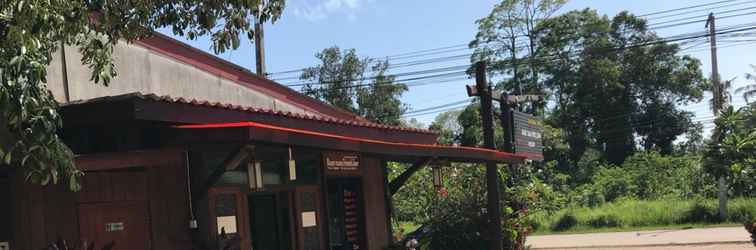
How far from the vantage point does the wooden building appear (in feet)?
23.3

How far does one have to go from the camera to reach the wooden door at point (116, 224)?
7547 mm

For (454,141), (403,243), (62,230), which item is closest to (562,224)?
(403,243)

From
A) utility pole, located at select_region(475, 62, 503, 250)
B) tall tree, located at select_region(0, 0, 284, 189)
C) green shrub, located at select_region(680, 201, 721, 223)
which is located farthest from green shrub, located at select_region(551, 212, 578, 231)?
tall tree, located at select_region(0, 0, 284, 189)

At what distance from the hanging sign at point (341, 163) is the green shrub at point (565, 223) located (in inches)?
664

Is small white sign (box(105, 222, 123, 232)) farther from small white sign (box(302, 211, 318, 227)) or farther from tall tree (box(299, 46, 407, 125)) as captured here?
tall tree (box(299, 46, 407, 125))

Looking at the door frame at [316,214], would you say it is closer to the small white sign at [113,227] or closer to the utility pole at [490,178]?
the small white sign at [113,227]

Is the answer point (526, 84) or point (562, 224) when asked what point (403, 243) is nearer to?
point (562, 224)

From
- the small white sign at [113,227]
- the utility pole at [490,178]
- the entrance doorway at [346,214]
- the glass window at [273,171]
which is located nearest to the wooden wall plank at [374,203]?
the entrance doorway at [346,214]

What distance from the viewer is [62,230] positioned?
728 cm

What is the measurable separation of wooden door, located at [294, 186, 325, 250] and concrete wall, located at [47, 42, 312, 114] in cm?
233

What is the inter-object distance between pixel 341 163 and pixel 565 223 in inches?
700

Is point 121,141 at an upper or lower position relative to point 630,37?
lower

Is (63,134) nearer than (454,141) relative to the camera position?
Yes

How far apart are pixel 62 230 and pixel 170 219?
1.18 metres
